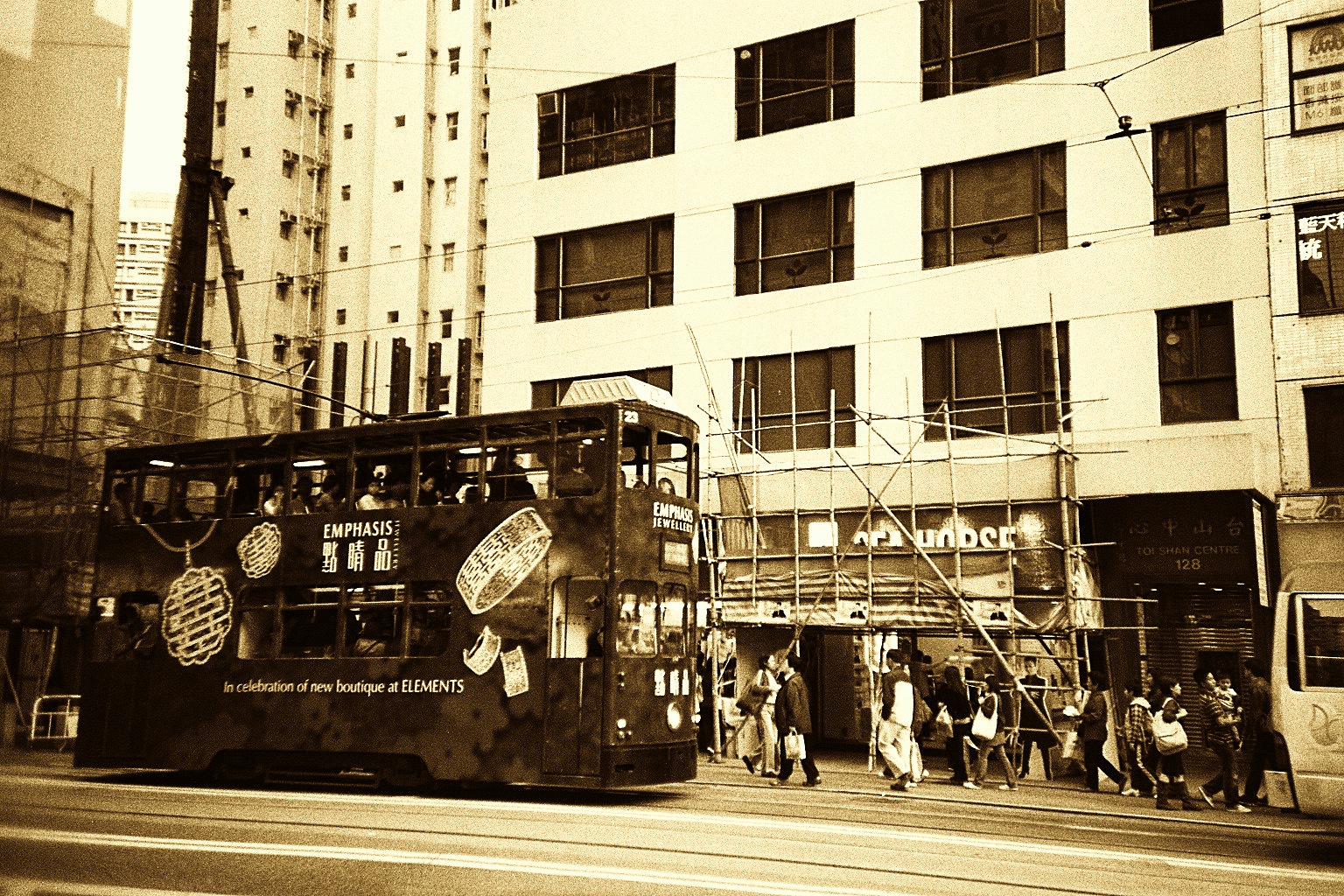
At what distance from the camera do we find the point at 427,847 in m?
9.34

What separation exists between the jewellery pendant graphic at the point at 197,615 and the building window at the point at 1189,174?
15.2 metres

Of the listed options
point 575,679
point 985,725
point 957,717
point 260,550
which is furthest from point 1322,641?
point 260,550

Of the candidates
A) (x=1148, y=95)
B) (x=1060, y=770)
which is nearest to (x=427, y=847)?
(x=1060, y=770)

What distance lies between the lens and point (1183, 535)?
1911cm

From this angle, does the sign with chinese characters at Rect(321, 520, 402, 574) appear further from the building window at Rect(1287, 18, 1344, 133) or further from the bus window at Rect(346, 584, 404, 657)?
the building window at Rect(1287, 18, 1344, 133)

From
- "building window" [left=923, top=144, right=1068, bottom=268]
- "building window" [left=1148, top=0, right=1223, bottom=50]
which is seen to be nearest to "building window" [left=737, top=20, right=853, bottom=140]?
"building window" [left=923, top=144, right=1068, bottom=268]

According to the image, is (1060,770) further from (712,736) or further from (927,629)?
(712,736)

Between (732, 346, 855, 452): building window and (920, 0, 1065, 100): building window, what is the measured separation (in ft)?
17.2

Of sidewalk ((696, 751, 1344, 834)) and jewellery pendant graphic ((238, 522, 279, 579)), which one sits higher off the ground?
jewellery pendant graphic ((238, 522, 279, 579))

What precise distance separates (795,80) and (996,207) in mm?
5046

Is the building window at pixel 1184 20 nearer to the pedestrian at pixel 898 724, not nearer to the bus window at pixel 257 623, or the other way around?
the pedestrian at pixel 898 724

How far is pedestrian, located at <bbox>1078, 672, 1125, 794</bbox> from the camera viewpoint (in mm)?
16797

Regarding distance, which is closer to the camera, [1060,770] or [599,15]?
[1060,770]

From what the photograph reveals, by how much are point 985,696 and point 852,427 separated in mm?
6960
